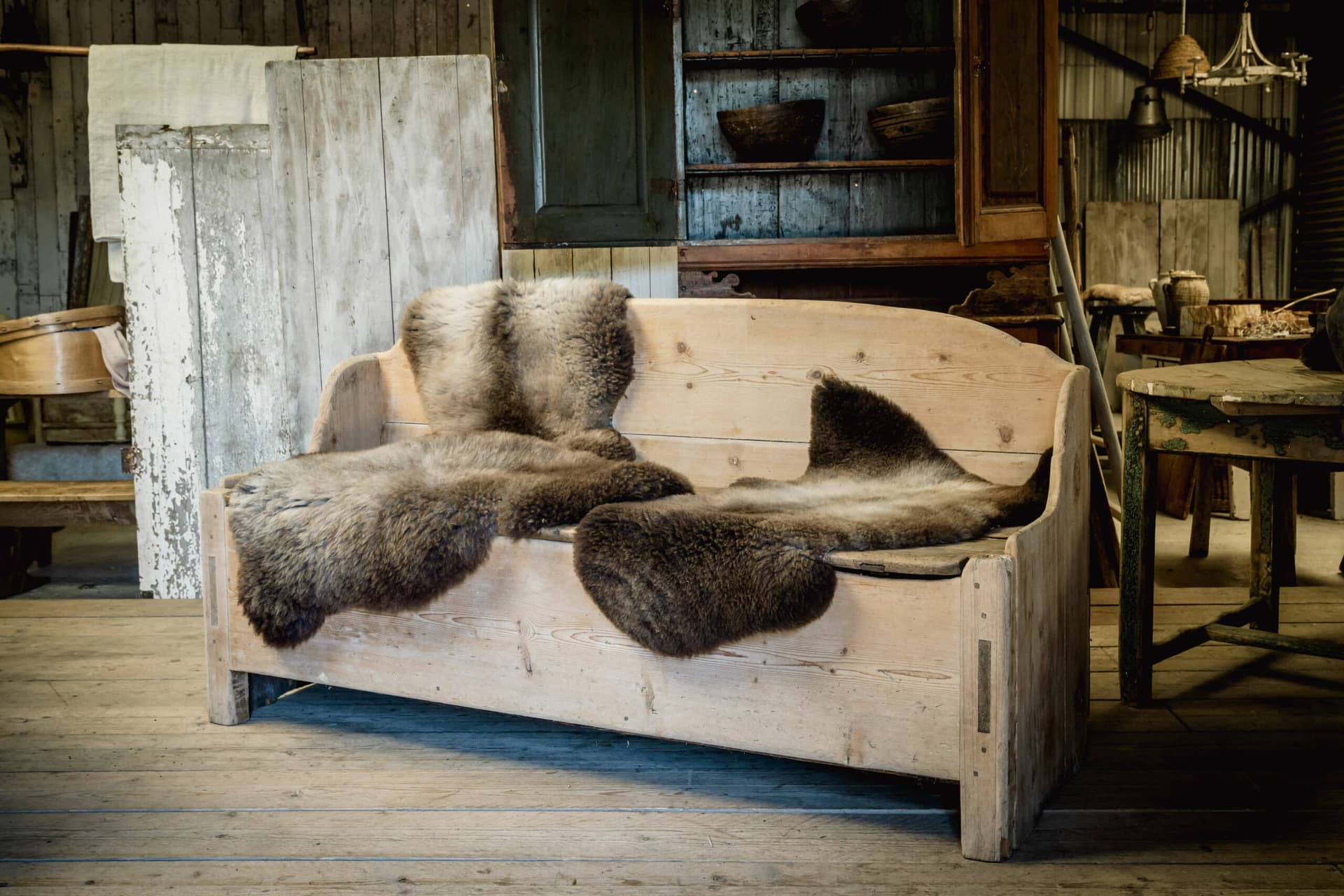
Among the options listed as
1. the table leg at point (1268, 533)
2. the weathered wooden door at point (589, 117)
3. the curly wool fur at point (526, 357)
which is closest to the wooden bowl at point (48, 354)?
the weathered wooden door at point (589, 117)

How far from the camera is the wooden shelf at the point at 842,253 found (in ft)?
13.2

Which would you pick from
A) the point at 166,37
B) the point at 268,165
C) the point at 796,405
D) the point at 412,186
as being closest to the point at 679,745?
the point at 796,405

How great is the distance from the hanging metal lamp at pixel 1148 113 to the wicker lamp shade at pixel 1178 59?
1836mm

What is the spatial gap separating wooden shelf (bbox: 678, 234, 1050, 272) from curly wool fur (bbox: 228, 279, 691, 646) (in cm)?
138

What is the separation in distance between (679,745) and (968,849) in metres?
0.69

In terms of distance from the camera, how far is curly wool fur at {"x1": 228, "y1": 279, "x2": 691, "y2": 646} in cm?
218

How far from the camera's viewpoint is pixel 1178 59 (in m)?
7.05

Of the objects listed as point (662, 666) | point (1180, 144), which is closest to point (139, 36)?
point (662, 666)

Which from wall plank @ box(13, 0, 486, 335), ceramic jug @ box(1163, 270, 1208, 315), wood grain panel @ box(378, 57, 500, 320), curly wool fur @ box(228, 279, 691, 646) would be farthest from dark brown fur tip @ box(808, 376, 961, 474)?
wall plank @ box(13, 0, 486, 335)

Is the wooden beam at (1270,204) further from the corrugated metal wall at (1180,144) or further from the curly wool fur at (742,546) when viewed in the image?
the curly wool fur at (742,546)

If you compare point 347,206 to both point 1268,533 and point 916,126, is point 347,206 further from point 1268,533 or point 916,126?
point 1268,533

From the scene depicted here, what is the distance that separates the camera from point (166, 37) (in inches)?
277

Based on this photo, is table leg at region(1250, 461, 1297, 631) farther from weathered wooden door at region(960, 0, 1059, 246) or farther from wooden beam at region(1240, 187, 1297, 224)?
wooden beam at region(1240, 187, 1297, 224)

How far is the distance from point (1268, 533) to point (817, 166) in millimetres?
1984
